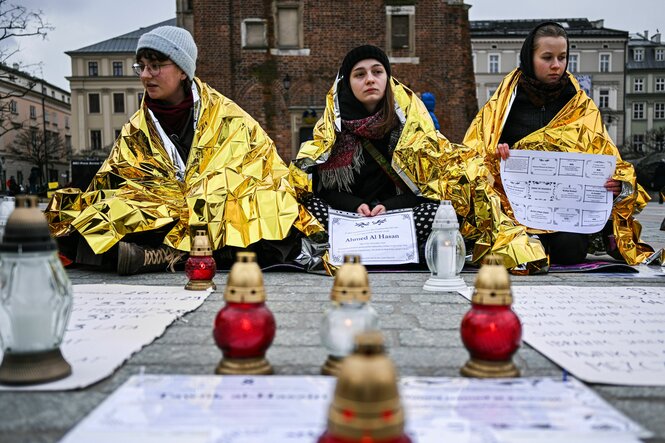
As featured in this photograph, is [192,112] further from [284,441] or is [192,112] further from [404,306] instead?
[284,441]

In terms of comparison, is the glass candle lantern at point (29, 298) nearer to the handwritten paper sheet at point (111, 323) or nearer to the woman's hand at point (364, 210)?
the handwritten paper sheet at point (111, 323)

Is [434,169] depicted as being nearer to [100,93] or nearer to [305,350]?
[305,350]

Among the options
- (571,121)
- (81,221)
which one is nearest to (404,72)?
(571,121)

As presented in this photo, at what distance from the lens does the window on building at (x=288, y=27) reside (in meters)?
18.0

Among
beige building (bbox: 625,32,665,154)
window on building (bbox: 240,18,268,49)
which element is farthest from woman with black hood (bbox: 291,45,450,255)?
beige building (bbox: 625,32,665,154)

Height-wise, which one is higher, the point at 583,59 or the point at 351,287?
the point at 583,59

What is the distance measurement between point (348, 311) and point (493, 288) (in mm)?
404

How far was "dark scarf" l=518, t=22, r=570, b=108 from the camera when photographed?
4.55 m

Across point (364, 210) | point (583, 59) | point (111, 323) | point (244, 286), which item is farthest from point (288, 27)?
point (583, 59)

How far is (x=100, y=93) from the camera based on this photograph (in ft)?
165

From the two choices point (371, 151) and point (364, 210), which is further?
point (371, 151)

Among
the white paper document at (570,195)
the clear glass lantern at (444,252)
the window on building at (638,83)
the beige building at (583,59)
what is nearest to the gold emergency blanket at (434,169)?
the white paper document at (570,195)

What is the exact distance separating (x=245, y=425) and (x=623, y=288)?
104 inches

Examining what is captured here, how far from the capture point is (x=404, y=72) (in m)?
18.1
